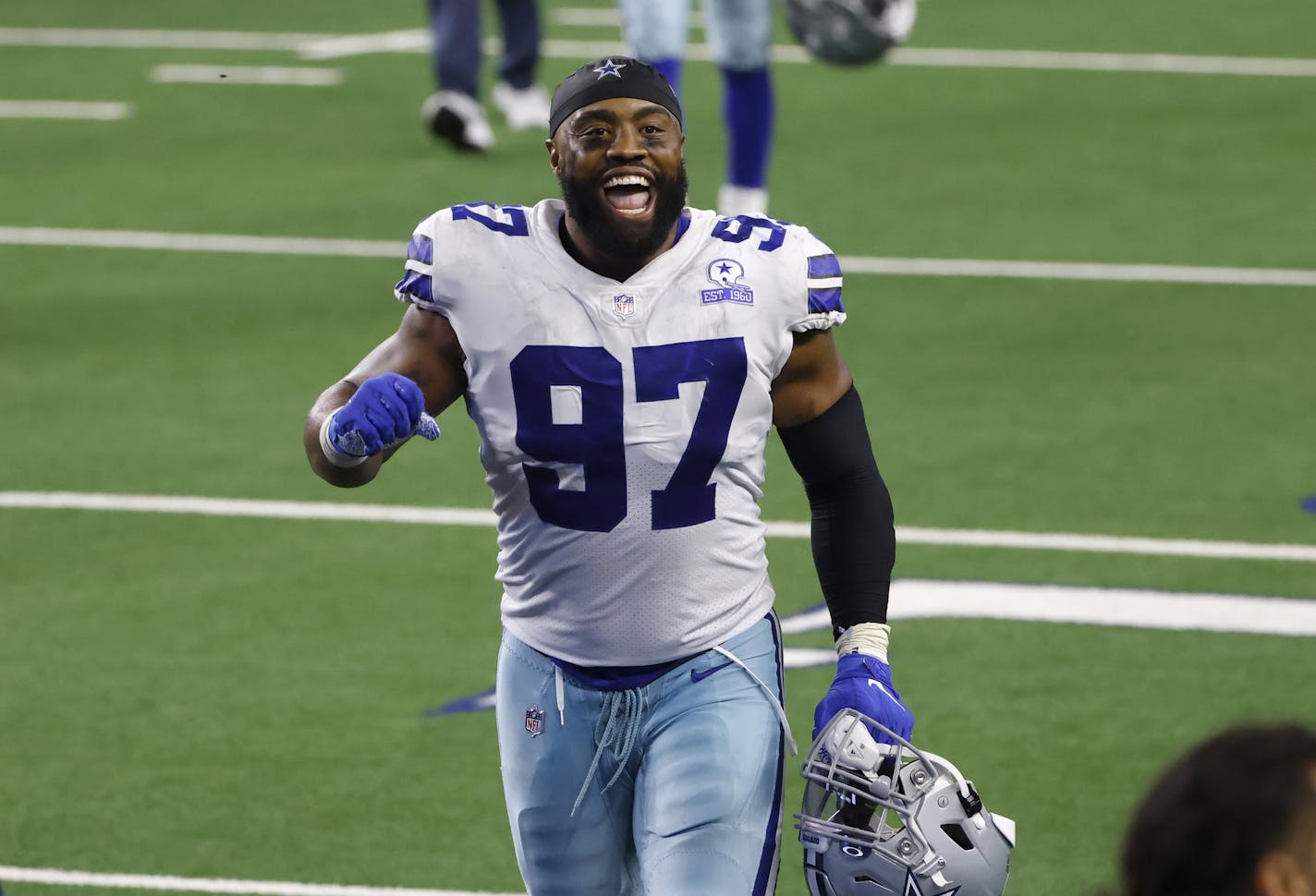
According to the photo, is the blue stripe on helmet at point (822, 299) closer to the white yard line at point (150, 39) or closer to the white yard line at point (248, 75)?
the white yard line at point (248, 75)

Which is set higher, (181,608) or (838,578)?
(838,578)

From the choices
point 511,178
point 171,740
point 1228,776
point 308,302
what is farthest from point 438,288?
point 511,178

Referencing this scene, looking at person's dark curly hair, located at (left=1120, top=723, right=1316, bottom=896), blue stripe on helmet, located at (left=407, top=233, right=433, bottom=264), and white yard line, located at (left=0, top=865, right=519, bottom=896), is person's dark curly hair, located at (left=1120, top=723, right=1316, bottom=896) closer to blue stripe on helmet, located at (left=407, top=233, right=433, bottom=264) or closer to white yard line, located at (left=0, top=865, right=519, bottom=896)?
blue stripe on helmet, located at (left=407, top=233, right=433, bottom=264)

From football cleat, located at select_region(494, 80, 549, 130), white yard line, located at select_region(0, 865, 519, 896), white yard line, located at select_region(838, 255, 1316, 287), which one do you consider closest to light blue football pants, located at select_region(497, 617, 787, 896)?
white yard line, located at select_region(0, 865, 519, 896)

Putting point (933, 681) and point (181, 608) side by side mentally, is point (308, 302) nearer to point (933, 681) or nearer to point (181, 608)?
point (181, 608)

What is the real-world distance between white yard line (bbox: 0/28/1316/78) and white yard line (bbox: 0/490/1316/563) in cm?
745

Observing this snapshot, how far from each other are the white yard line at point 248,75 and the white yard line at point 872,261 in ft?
11.4

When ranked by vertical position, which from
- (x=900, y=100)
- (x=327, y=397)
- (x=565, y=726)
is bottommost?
(x=900, y=100)

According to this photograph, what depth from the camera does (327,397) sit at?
165 inches

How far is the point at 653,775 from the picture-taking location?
A: 4.11m

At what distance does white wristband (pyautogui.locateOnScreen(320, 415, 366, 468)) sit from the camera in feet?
13.2

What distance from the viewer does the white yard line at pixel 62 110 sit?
45.6 feet

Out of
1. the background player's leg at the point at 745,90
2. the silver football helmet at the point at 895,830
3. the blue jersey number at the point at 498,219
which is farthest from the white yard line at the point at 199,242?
the silver football helmet at the point at 895,830

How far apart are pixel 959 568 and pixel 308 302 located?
4008mm
